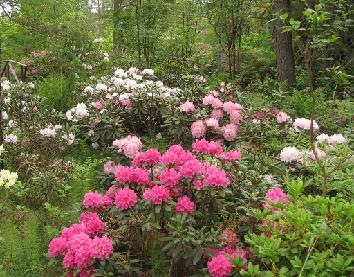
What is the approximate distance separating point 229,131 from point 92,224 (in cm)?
254

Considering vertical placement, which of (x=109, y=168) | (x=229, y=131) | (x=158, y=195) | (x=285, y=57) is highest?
(x=285, y=57)

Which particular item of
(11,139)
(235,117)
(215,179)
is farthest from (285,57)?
(215,179)

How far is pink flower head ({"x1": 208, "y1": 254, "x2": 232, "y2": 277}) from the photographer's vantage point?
2.78 m

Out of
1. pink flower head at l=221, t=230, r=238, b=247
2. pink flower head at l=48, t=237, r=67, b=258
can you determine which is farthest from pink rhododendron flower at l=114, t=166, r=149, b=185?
pink flower head at l=221, t=230, r=238, b=247

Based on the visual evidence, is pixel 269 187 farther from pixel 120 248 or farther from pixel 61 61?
pixel 61 61

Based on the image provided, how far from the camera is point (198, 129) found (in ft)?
17.5

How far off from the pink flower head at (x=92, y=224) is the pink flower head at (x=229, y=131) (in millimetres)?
2433

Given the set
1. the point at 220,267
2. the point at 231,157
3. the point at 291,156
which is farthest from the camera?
the point at 291,156

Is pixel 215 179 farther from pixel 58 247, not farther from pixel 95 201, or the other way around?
pixel 58 247

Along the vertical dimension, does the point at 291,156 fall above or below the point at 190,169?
below

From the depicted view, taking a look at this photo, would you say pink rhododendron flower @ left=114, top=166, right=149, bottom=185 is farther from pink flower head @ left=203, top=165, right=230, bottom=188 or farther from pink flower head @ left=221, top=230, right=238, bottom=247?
pink flower head @ left=221, top=230, right=238, bottom=247

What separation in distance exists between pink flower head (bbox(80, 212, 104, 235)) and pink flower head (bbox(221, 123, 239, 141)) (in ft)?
7.98

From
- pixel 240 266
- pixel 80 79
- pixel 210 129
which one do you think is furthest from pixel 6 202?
pixel 80 79

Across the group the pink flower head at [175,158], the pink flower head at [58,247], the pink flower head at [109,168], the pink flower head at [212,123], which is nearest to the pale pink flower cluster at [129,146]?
the pink flower head at [109,168]
